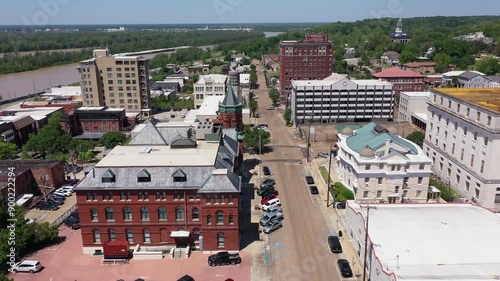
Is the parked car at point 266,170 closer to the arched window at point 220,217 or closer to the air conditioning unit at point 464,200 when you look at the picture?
the arched window at point 220,217

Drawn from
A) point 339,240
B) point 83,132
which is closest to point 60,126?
point 83,132

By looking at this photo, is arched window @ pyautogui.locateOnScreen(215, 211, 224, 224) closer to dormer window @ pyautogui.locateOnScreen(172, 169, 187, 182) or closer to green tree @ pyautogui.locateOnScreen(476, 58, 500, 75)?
dormer window @ pyautogui.locateOnScreen(172, 169, 187, 182)

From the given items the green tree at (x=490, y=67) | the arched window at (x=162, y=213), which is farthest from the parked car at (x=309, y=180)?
the green tree at (x=490, y=67)

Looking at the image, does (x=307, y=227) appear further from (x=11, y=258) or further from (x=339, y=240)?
(x=11, y=258)

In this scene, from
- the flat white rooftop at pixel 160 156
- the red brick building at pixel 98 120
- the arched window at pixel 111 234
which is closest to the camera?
the arched window at pixel 111 234

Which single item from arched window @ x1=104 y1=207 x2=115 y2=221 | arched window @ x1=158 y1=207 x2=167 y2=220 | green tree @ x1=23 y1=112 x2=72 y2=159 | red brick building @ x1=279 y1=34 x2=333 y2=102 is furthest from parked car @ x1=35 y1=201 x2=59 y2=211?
red brick building @ x1=279 y1=34 x2=333 y2=102

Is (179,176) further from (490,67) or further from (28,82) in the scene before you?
(28,82)
